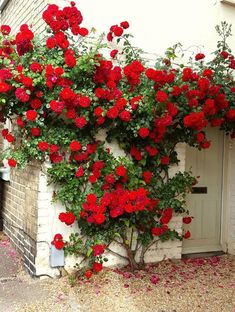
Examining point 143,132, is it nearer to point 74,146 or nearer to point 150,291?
point 74,146

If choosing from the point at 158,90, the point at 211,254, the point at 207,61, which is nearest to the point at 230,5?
the point at 207,61

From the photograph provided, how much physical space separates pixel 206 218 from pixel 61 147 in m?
2.59

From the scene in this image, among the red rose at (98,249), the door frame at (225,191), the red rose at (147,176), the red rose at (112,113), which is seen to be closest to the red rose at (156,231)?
the red rose at (147,176)

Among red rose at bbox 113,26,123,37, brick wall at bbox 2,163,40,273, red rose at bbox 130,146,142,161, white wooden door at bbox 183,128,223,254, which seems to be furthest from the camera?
white wooden door at bbox 183,128,223,254

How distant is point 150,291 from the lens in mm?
4148

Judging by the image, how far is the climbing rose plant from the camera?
411 cm

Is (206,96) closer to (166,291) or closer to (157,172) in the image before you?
(157,172)

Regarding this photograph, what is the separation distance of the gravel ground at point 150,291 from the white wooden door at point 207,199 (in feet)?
2.39

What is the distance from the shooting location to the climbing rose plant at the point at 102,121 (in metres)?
4.11

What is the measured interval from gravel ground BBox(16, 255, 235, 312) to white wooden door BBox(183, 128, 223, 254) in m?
0.73

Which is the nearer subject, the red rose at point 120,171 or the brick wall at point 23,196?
the red rose at point 120,171

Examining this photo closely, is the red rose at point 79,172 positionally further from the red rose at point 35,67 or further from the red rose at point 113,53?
the red rose at point 113,53

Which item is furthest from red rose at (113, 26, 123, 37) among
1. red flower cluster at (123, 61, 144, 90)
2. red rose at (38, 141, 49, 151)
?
red rose at (38, 141, 49, 151)

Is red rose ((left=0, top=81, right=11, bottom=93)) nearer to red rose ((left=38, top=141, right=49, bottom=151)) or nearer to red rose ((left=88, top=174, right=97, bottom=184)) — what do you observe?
red rose ((left=38, top=141, right=49, bottom=151))
